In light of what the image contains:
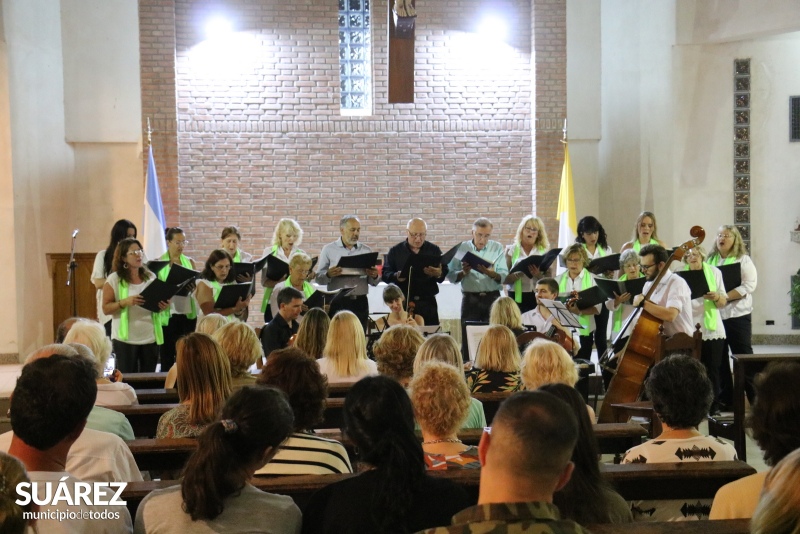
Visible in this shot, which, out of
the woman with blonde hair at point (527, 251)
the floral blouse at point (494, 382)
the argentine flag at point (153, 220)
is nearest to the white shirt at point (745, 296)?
the woman with blonde hair at point (527, 251)

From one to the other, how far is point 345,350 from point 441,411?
6.55ft

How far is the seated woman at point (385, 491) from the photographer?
2256 mm

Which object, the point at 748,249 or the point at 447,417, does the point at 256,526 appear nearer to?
the point at 447,417

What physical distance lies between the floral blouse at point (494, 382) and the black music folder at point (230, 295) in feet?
9.52

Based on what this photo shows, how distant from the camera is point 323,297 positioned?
7.28 m

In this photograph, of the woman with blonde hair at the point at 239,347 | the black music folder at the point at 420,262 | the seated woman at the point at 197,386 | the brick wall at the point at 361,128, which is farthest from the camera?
the brick wall at the point at 361,128

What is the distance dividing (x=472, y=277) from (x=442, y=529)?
656 cm

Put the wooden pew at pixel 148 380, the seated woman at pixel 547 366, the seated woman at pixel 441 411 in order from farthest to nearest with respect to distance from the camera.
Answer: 1. the wooden pew at pixel 148 380
2. the seated woman at pixel 547 366
3. the seated woman at pixel 441 411

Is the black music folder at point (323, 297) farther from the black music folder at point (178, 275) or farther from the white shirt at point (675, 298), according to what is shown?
the white shirt at point (675, 298)

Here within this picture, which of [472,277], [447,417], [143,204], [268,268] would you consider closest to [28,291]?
[143,204]

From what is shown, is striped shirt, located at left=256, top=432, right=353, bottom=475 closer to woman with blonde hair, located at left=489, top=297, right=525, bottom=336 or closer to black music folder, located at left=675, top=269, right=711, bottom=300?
woman with blonde hair, located at left=489, top=297, right=525, bottom=336

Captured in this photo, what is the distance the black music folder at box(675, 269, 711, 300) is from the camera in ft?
22.8

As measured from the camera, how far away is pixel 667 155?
9977mm

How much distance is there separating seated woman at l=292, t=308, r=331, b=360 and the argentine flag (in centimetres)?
488
